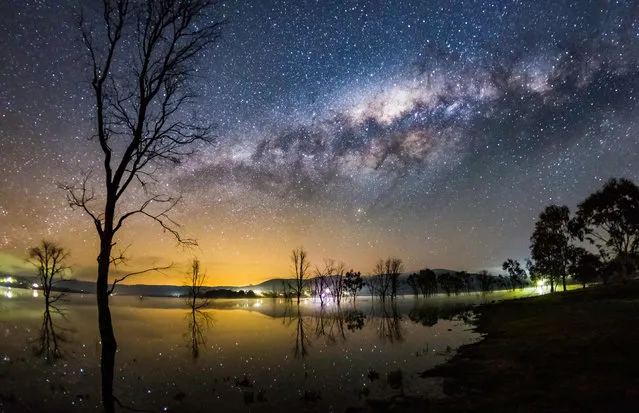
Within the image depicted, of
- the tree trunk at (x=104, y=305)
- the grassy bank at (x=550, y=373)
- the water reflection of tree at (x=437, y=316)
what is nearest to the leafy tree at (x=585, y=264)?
the water reflection of tree at (x=437, y=316)

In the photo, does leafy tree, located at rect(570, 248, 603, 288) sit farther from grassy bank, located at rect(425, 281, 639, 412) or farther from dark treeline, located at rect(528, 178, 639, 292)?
grassy bank, located at rect(425, 281, 639, 412)

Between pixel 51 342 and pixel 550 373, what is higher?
pixel 550 373

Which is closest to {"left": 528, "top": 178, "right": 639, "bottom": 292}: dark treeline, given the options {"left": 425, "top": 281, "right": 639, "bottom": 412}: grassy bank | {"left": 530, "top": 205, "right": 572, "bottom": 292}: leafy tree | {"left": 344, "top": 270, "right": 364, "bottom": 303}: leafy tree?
{"left": 530, "top": 205, "right": 572, "bottom": 292}: leafy tree

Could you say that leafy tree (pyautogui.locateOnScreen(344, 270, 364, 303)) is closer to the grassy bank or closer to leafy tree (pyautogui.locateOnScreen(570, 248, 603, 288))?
leafy tree (pyautogui.locateOnScreen(570, 248, 603, 288))

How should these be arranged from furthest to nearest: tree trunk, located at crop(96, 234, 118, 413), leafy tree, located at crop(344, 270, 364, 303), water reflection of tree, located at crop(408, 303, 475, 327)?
leafy tree, located at crop(344, 270, 364, 303) → water reflection of tree, located at crop(408, 303, 475, 327) → tree trunk, located at crop(96, 234, 118, 413)

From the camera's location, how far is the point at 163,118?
18.0m

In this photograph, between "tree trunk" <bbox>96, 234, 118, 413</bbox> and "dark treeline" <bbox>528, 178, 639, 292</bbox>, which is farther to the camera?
"dark treeline" <bbox>528, 178, 639, 292</bbox>

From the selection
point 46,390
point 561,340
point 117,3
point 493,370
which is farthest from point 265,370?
point 117,3

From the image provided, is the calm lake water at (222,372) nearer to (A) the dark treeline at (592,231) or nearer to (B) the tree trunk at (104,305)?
(B) the tree trunk at (104,305)

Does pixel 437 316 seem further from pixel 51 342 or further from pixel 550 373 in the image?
pixel 51 342

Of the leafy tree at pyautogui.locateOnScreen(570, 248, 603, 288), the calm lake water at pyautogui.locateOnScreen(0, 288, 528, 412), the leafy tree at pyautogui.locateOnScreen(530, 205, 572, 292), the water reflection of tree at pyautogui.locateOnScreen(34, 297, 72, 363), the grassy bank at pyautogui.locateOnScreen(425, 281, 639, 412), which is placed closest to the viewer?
the grassy bank at pyautogui.locateOnScreen(425, 281, 639, 412)

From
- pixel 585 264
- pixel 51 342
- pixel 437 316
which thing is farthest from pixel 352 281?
pixel 51 342

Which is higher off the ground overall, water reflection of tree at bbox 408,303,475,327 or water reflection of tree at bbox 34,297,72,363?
water reflection of tree at bbox 34,297,72,363

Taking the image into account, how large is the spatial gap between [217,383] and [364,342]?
13.1m
